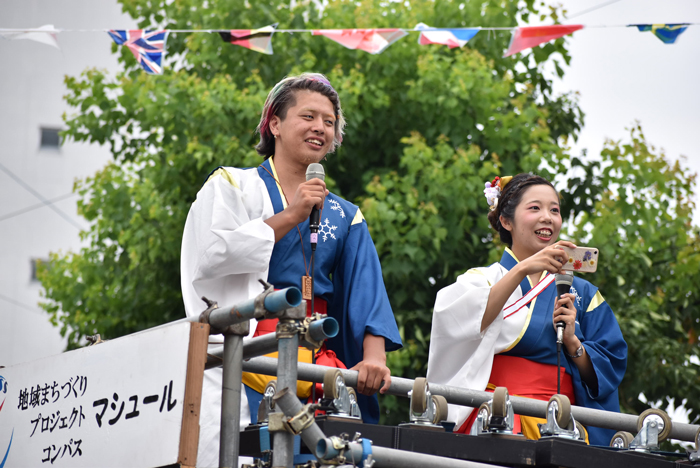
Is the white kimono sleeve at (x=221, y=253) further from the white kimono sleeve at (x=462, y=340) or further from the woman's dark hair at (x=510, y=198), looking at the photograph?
the woman's dark hair at (x=510, y=198)

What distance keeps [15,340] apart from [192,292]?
7.05m

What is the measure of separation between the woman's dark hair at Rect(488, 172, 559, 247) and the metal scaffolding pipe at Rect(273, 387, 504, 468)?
6.23ft

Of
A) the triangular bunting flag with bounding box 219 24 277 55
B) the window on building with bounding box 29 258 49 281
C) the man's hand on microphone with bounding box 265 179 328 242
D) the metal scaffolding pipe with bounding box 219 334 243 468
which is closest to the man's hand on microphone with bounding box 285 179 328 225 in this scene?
the man's hand on microphone with bounding box 265 179 328 242

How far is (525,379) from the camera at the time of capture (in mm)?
3234

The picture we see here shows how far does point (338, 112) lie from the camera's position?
3.29m

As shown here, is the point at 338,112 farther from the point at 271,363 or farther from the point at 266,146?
the point at 271,363

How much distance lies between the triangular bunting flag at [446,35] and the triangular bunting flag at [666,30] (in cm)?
102

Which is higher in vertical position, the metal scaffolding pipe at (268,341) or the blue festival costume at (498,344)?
the blue festival costume at (498,344)

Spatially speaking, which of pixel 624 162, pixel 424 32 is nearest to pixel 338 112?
pixel 424 32

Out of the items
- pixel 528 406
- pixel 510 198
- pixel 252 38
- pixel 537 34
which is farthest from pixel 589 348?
pixel 252 38

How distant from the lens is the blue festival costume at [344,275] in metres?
2.88

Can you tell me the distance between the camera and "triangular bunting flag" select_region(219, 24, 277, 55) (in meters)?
5.66

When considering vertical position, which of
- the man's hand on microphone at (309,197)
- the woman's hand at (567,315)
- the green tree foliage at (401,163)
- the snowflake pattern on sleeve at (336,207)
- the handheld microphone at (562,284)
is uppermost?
the green tree foliage at (401,163)

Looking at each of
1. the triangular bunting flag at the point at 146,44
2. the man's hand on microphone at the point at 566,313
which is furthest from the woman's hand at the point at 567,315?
the triangular bunting flag at the point at 146,44
